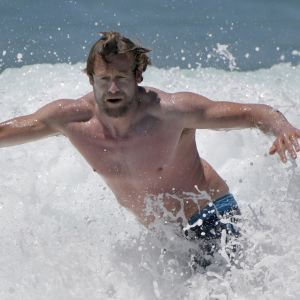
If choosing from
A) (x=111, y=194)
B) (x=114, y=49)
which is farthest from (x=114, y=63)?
(x=111, y=194)

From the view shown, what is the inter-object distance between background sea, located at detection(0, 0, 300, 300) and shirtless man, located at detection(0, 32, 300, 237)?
0.54ft

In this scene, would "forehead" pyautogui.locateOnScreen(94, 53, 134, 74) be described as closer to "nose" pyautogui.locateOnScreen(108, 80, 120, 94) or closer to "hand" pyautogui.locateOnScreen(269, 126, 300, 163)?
"nose" pyautogui.locateOnScreen(108, 80, 120, 94)

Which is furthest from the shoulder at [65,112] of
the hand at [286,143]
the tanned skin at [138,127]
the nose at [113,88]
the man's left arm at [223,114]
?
the hand at [286,143]

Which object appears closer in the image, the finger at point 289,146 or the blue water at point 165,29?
the finger at point 289,146

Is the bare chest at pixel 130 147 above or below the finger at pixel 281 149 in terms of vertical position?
above

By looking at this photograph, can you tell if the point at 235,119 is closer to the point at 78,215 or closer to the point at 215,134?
the point at 78,215

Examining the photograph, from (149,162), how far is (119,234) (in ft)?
2.13

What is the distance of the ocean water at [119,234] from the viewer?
3135 mm

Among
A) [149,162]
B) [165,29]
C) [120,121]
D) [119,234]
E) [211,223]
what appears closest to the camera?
[120,121]

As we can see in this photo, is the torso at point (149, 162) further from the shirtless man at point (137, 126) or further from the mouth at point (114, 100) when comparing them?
the mouth at point (114, 100)

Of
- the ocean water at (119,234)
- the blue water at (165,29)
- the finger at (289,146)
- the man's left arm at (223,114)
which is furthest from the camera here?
the blue water at (165,29)

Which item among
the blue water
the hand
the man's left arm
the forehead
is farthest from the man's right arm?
the blue water

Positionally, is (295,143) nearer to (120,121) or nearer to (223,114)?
(223,114)

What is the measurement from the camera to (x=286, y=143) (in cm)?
270
